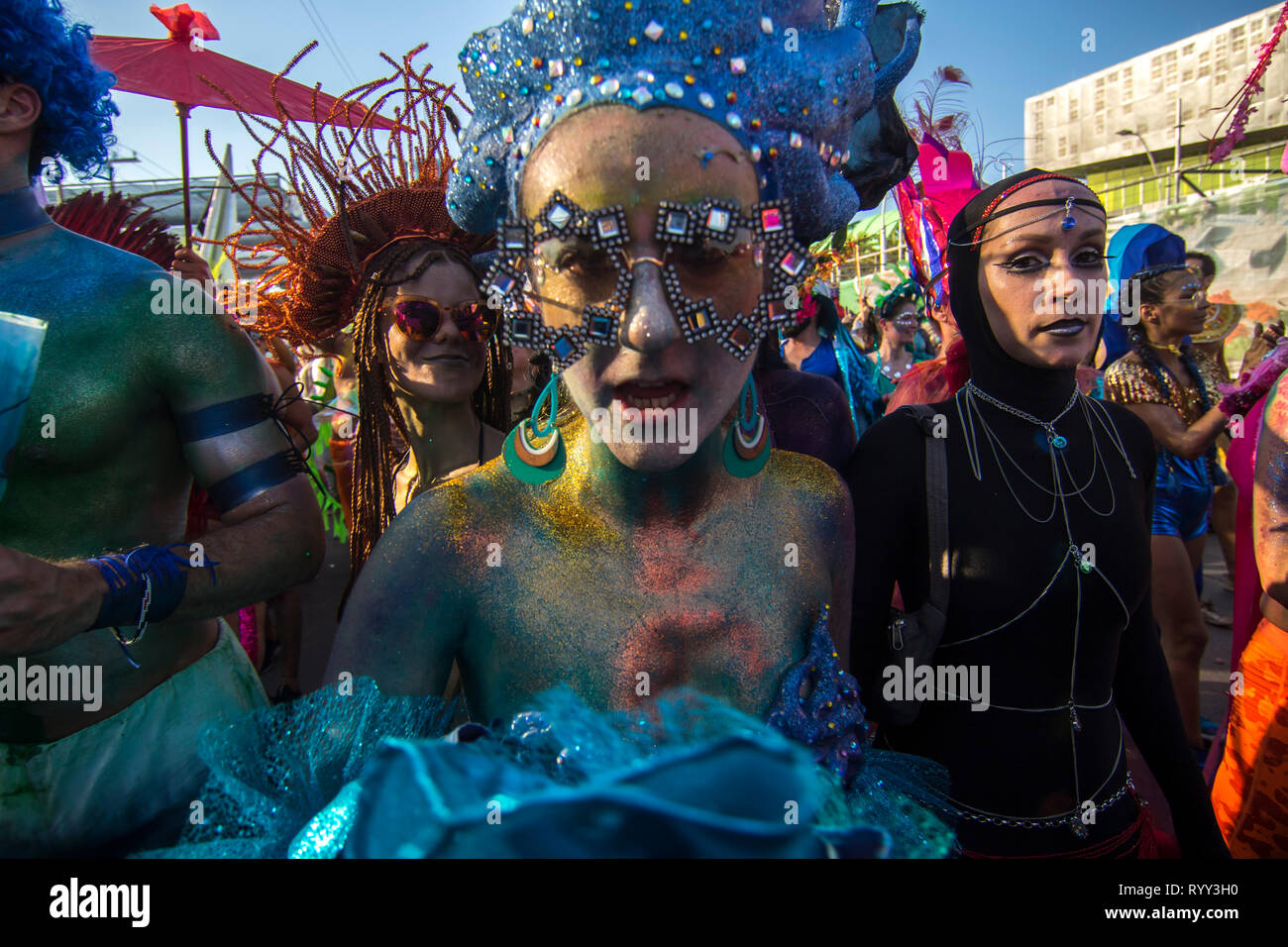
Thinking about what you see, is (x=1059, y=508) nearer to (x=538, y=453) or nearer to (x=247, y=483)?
(x=538, y=453)

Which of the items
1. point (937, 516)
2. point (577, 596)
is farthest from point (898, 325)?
point (577, 596)

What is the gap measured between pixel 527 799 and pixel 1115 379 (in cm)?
470

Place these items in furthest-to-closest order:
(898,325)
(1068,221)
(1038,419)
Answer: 1. (898,325)
2. (1038,419)
3. (1068,221)

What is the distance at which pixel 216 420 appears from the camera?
1637 millimetres

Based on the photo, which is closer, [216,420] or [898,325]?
[216,420]

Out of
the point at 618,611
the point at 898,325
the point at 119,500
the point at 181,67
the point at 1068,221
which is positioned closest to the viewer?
the point at 618,611

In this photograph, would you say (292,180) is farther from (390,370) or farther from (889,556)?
(889,556)

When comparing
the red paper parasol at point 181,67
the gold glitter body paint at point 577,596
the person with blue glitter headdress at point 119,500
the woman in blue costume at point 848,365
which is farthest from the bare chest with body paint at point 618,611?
the red paper parasol at point 181,67

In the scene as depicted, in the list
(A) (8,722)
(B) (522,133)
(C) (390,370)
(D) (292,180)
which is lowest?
(A) (8,722)

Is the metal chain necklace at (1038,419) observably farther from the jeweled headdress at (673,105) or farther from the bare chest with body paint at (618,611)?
the bare chest with body paint at (618,611)

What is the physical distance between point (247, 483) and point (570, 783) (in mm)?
1133

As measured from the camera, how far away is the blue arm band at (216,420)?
1.63m
